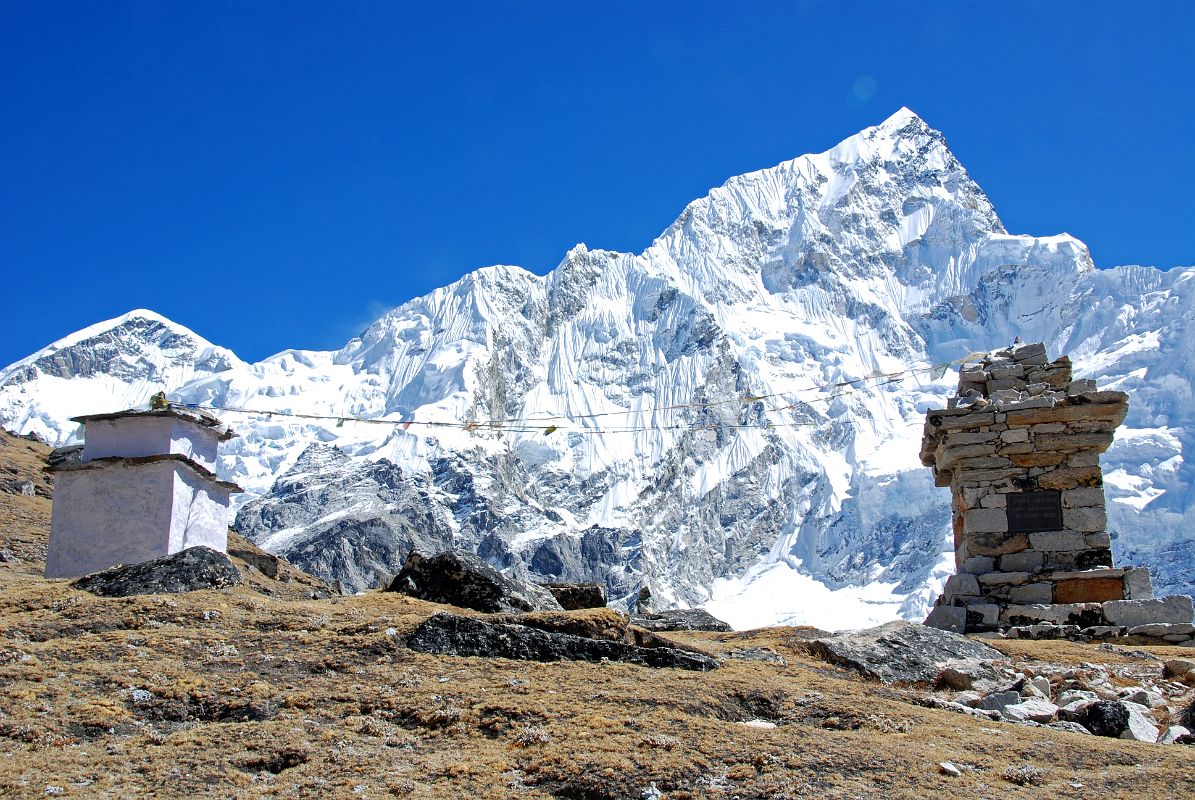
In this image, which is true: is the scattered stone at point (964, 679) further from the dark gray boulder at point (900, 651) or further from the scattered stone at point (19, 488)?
the scattered stone at point (19, 488)

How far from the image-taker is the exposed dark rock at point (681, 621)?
13.1m

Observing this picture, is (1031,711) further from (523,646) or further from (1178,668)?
(523,646)

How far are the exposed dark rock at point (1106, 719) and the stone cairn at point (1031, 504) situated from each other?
7.01 metres

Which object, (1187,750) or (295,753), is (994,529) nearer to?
(1187,750)

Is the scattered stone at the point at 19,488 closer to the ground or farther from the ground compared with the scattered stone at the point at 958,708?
farther from the ground

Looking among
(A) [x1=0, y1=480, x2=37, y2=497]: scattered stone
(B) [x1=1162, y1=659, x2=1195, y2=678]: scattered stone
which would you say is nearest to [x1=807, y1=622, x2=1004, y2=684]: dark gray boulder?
(B) [x1=1162, y1=659, x2=1195, y2=678]: scattered stone

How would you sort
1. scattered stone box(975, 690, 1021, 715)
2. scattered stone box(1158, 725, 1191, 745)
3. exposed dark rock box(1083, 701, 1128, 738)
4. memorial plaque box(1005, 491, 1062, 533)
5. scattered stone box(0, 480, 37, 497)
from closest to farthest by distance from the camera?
scattered stone box(1158, 725, 1191, 745) < exposed dark rock box(1083, 701, 1128, 738) < scattered stone box(975, 690, 1021, 715) < memorial plaque box(1005, 491, 1062, 533) < scattered stone box(0, 480, 37, 497)

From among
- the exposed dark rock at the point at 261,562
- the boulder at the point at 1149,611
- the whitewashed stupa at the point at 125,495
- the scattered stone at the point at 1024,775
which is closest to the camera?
the scattered stone at the point at 1024,775

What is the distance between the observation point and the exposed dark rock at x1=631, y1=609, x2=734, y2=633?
1309cm

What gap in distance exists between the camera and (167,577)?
33.0ft

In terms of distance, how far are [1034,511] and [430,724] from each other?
1196 centimetres

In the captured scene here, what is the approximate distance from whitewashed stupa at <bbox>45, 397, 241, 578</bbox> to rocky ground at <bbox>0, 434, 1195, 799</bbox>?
5326mm

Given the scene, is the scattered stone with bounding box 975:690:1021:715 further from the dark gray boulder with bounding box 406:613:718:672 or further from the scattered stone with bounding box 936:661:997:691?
the dark gray boulder with bounding box 406:613:718:672

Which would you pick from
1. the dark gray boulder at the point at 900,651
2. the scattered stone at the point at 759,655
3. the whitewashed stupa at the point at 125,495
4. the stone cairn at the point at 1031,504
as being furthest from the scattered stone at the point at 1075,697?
the whitewashed stupa at the point at 125,495
